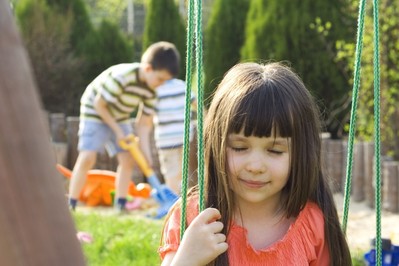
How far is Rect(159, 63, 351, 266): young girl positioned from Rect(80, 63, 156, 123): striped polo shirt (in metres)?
4.37

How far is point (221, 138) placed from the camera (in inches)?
89.2

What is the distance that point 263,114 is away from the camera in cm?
222

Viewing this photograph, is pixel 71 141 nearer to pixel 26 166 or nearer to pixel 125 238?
pixel 125 238

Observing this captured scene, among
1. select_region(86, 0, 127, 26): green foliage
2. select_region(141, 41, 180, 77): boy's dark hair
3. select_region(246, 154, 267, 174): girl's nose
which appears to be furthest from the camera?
select_region(86, 0, 127, 26): green foliage

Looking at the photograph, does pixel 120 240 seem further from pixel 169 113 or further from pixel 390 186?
pixel 390 186

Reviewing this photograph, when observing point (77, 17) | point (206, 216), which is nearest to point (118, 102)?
point (206, 216)

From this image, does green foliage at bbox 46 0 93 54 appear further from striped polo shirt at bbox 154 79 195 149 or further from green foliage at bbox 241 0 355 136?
striped polo shirt at bbox 154 79 195 149

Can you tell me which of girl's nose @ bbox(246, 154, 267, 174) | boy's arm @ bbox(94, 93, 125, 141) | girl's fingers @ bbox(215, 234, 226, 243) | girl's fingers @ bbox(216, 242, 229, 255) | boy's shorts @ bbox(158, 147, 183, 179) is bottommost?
boy's shorts @ bbox(158, 147, 183, 179)

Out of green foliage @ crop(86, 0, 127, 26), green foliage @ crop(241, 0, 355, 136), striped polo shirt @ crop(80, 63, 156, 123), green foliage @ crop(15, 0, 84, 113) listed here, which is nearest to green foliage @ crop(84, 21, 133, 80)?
green foliage @ crop(15, 0, 84, 113)

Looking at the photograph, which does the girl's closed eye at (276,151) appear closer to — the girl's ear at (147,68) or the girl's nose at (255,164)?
the girl's nose at (255,164)

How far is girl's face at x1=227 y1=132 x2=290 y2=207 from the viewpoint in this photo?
2203 mm

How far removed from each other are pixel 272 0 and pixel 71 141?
97.4 inches

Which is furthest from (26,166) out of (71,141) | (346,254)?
(71,141)

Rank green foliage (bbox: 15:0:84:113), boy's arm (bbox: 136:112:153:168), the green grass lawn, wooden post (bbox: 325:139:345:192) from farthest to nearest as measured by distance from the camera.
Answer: green foliage (bbox: 15:0:84:113)
wooden post (bbox: 325:139:345:192)
boy's arm (bbox: 136:112:153:168)
the green grass lawn
